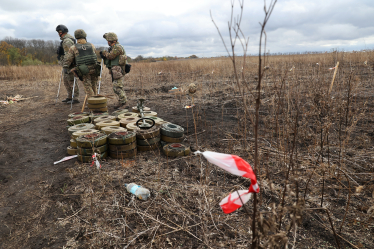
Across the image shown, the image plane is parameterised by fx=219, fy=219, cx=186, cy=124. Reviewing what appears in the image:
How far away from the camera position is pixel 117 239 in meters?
2.13

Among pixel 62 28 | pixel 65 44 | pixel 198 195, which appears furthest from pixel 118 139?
pixel 62 28

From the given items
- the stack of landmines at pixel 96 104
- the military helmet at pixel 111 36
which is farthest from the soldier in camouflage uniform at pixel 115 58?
the stack of landmines at pixel 96 104

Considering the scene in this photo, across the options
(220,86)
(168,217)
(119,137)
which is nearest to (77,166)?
(119,137)

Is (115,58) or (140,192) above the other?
(115,58)

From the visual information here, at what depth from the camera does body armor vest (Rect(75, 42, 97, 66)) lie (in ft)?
22.5

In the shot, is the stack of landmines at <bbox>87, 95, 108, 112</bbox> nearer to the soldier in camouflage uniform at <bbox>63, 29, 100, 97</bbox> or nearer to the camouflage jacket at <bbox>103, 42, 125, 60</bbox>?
the soldier in camouflage uniform at <bbox>63, 29, 100, 97</bbox>

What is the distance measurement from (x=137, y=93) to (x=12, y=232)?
8.06 metres

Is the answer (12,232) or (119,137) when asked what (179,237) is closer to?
(12,232)

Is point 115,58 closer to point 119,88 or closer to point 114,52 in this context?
point 114,52

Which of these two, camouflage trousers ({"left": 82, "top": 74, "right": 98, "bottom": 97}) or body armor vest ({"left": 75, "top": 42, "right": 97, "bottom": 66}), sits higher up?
body armor vest ({"left": 75, "top": 42, "right": 97, "bottom": 66})

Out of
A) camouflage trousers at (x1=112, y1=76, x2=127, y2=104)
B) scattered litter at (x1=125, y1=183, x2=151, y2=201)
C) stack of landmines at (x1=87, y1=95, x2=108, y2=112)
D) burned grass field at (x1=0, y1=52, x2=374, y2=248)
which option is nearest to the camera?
burned grass field at (x1=0, y1=52, x2=374, y2=248)

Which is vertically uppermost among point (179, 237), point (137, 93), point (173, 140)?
point (137, 93)

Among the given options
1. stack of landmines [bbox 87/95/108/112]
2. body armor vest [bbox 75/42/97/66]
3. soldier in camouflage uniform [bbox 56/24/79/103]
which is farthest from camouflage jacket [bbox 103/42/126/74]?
soldier in camouflage uniform [bbox 56/24/79/103]

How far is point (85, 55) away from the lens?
22.8 ft
